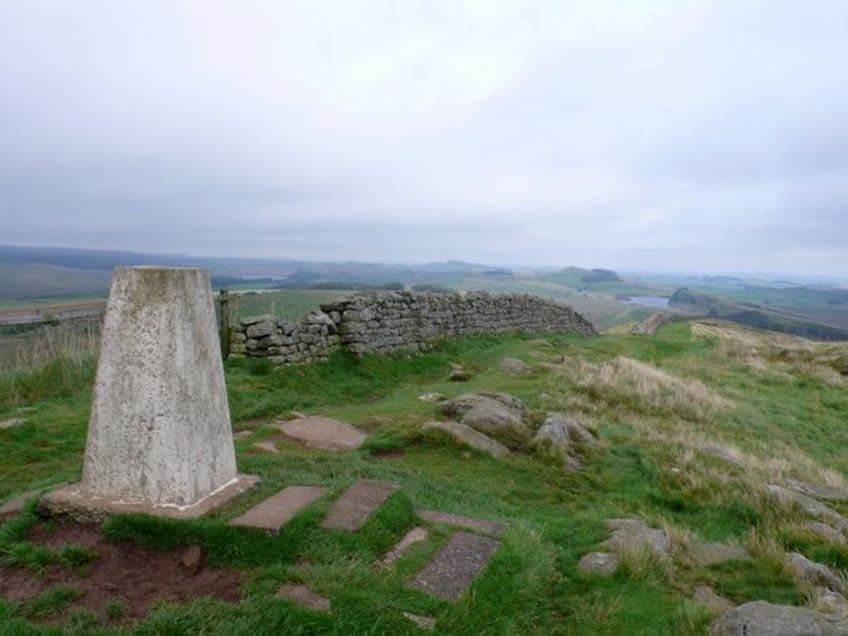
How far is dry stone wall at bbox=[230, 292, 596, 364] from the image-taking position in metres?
12.5

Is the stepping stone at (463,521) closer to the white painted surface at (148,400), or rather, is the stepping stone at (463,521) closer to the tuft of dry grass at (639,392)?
the white painted surface at (148,400)

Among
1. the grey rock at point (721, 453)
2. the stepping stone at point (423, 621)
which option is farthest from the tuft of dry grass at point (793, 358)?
the stepping stone at point (423, 621)

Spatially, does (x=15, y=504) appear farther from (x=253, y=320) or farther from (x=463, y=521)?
(x=253, y=320)

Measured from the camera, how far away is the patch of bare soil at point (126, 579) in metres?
3.52

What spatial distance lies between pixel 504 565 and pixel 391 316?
11881mm

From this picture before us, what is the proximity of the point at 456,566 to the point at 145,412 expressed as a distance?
96.0 inches

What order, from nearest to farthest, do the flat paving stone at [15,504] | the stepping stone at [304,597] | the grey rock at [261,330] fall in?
the stepping stone at [304,597] < the flat paving stone at [15,504] < the grey rock at [261,330]

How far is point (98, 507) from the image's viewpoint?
435cm

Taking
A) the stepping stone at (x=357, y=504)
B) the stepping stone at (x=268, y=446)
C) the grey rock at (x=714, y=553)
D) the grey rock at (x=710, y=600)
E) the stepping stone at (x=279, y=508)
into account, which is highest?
the stepping stone at (x=279, y=508)

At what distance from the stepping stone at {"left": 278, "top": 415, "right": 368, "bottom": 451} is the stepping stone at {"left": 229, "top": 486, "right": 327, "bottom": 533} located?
252cm

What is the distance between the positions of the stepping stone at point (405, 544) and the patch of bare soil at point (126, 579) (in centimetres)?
95

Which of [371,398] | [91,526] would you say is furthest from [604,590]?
[371,398]

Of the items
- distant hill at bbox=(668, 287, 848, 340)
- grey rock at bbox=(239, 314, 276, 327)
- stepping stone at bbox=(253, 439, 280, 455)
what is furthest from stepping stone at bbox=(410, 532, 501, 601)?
distant hill at bbox=(668, 287, 848, 340)

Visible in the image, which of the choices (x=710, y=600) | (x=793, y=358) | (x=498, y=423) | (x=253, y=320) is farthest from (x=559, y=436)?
(x=793, y=358)
